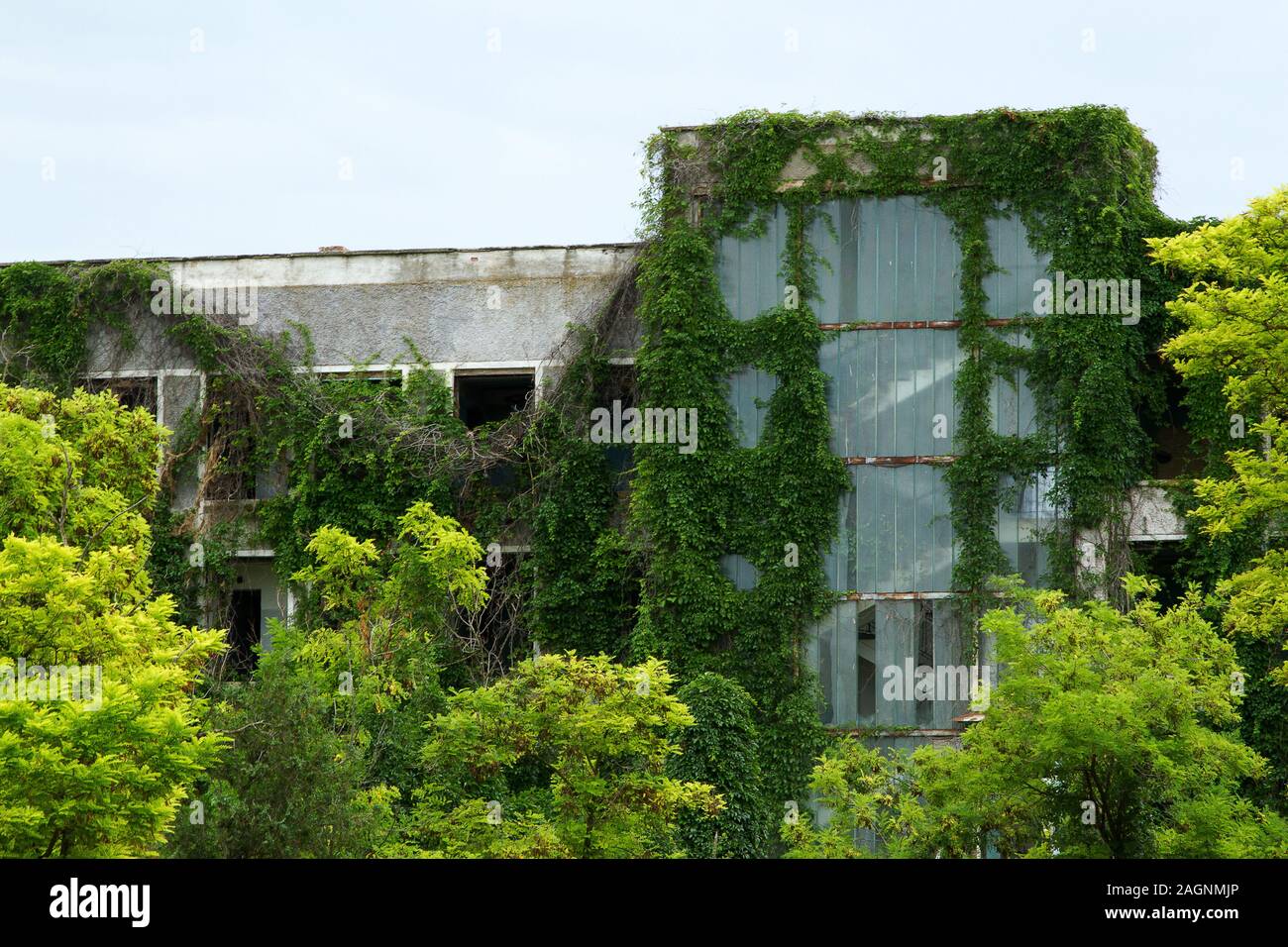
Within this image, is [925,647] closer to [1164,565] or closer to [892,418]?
[892,418]

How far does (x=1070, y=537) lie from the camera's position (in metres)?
26.9

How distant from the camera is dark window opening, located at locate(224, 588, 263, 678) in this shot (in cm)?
3047

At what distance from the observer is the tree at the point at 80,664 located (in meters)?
16.2

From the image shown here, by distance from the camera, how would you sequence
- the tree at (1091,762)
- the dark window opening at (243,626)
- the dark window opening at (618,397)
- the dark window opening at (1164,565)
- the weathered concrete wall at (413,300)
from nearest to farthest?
1. the tree at (1091,762)
2. the dark window opening at (1164,565)
3. the dark window opening at (618,397)
4. the weathered concrete wall at (413,300)
5. the dark window opening at (243,626)

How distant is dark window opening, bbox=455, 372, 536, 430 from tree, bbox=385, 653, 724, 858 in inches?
470

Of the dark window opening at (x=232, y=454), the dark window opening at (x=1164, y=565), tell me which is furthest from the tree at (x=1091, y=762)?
the dark window opening at (x=232, y=454)

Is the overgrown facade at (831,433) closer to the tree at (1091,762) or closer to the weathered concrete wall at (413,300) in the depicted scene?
the weathered concrete wall at (413,300)

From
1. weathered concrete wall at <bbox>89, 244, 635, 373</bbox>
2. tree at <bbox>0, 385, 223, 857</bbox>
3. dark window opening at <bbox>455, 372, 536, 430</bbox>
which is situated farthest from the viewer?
dark window opening at <bbox>455, 372, 536, 430</bbox>

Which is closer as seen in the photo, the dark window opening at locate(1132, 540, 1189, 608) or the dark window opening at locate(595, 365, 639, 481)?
the dark window opening at locate(1132, 540, 1189, 608)

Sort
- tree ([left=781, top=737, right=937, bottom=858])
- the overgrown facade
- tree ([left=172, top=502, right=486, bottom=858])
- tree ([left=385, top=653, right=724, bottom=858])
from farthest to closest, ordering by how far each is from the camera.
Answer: the overgrown facade < tree ([left=781, top=737, right=937, bottom=858]) < tree ([left=385, top=653, right=724, bottom=858]) < tree ([left=172, top=502, right=486, bottom=858])

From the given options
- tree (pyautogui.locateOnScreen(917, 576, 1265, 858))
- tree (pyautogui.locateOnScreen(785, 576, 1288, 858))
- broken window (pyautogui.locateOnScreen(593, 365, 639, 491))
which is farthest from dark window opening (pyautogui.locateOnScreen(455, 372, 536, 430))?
tree (pyautogui.locateOnScreen(917, 576, 1265, 858))

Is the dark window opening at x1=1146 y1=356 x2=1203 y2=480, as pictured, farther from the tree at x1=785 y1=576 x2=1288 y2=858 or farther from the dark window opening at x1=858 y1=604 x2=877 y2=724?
the tree at x1=785 y1=576 x2=1288 y2=858

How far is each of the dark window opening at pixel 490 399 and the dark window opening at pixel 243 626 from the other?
5169 mm

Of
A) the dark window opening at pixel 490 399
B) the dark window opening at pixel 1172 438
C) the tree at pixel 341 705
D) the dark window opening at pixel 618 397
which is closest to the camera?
the tree at pixel 341 705
